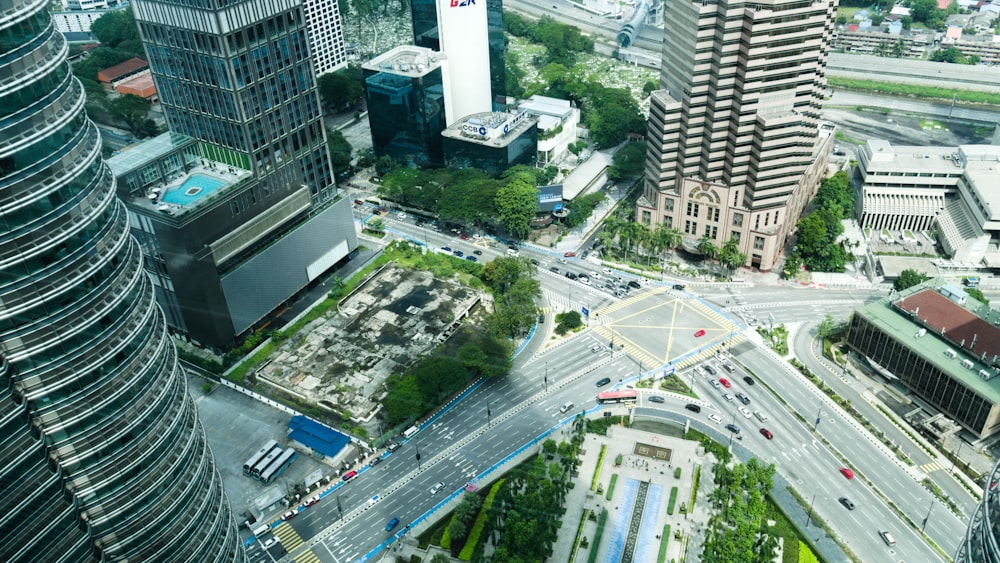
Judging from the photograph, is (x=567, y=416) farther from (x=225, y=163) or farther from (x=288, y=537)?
(x=225, y=163)

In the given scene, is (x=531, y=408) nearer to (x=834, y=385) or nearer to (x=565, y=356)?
(x=565, y=356)

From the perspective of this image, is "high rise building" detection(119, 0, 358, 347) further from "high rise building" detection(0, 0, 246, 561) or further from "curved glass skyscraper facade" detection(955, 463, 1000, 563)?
"curved glass skyscraper facade" detection(955, 463, 1000, 563)

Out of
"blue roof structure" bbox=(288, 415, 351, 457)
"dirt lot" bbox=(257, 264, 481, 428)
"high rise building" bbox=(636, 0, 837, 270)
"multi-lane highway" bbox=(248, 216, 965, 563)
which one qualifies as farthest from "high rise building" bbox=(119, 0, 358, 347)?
"high rise building" bbox=(636, 0, 837, 270)

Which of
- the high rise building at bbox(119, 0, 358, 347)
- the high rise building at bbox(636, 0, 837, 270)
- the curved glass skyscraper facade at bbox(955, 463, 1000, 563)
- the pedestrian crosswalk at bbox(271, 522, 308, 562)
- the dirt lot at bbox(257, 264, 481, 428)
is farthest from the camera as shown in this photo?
the high rise building at bbox(636, 0, 837, 270)

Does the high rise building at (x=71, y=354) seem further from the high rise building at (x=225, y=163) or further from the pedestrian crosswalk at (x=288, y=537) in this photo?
the high rise building at (x=225, y=163)

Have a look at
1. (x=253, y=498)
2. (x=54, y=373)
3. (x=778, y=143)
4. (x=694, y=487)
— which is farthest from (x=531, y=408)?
(x=54, y=373)

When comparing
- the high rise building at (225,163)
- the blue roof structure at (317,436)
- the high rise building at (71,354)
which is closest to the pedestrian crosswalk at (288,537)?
the blue roof structure at (317,436)
